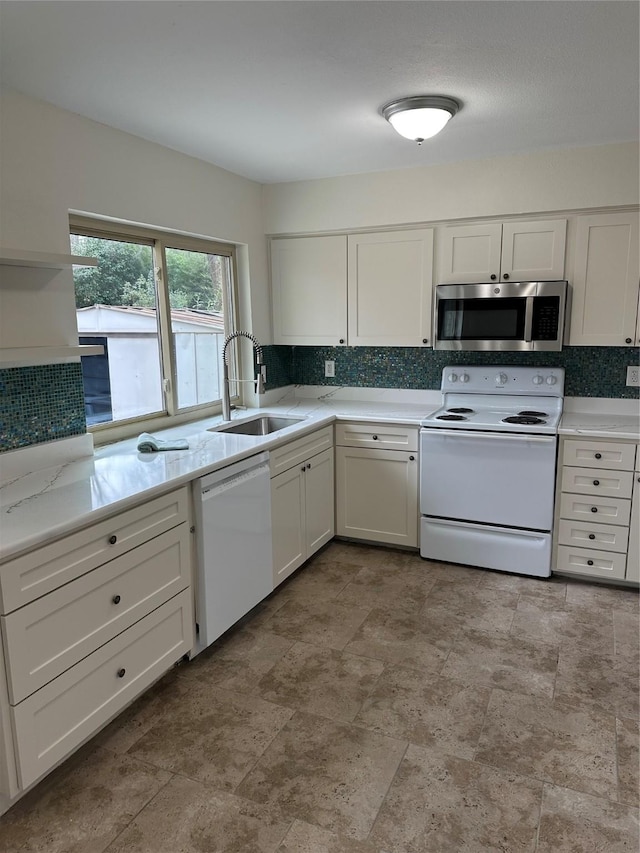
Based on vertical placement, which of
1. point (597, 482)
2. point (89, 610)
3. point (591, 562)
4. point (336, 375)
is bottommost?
point (591, 562)

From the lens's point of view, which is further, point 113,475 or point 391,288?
point 391,288

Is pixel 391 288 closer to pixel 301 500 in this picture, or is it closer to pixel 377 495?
pixel 377 495

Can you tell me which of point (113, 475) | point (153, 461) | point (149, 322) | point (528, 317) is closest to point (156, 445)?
point (153, 461)

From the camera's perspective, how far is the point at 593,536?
318 centimetres

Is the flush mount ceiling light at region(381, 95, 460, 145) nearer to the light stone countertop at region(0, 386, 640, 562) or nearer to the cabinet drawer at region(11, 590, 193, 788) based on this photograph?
the light stone countertop at region(0, 386, 640, 562)

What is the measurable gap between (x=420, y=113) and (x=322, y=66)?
0.53 m

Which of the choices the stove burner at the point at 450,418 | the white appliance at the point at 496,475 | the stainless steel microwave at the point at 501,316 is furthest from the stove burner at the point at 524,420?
the stainless steel microwave at the point at 501,316

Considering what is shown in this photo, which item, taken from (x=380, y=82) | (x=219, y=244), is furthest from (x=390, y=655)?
(x=219, y=244)

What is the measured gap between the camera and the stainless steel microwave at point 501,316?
10.6ft

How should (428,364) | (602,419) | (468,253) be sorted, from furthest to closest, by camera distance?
(428,364) → (468,253) → (602,419)

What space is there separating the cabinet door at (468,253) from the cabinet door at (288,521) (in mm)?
1496

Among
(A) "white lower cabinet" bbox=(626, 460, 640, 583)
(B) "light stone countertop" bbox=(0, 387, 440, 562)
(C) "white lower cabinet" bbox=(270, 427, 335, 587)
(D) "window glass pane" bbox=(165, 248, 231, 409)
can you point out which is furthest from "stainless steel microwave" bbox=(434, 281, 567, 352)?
(D) "window glass pane" bbox=(165, 248, 231, 409)

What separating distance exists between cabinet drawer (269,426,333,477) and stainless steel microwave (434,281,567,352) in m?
0.89

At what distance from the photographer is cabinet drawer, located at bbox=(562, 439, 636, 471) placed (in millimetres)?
3043
